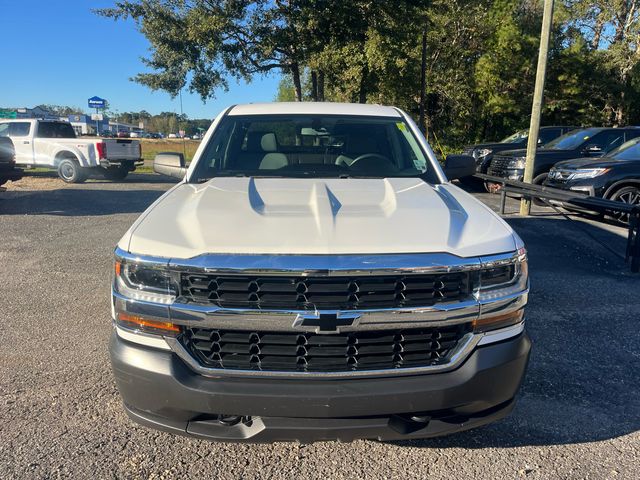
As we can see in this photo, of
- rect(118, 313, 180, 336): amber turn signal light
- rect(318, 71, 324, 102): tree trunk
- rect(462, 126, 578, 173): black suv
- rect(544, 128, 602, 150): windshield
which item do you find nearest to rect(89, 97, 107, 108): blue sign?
rect(318, 71, 324, 102): tree trunk

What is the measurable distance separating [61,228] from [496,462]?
26.7 feet

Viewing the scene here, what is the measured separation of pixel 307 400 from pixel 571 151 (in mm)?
11966

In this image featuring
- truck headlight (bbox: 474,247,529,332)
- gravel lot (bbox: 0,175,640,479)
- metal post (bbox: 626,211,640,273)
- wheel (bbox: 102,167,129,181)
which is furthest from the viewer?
wheel (bbox: 102,167,129,181)

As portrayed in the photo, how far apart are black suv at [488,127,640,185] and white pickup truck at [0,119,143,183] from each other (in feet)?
37.9

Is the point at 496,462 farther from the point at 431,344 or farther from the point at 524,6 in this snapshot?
the point at 524,6

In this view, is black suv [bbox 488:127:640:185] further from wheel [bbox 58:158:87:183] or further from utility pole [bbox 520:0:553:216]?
wheel [bbox 58:158:87:183]

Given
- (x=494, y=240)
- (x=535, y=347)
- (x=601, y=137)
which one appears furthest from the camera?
(x=601, y=137)

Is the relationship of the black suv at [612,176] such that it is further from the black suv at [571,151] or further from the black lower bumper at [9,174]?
the black lower bumper at [9,174]

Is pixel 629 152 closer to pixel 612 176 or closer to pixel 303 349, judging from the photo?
pixel 612 176

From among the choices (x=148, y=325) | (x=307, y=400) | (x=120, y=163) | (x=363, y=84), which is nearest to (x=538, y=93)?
(x=363, y=84)

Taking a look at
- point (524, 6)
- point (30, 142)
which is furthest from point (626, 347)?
point (524, 6)

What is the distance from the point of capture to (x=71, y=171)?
15570 mm

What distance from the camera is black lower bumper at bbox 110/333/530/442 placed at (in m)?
2.14

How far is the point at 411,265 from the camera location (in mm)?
2172
